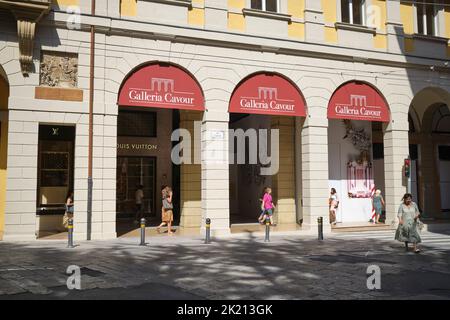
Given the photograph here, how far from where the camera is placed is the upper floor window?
666 inches

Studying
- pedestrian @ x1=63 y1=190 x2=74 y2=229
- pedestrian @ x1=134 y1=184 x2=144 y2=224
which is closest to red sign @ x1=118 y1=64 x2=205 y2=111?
pedestrian @ x1=63 y1=190 x2=74 y2=229

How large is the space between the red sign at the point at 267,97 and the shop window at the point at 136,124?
20.8 feet

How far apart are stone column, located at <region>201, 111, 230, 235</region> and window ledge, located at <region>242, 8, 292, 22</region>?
12.8 ft

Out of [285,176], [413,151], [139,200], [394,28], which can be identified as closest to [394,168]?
[285,176]

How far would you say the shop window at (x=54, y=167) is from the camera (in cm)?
1656

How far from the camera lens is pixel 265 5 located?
17031 mm

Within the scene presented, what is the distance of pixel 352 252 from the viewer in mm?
12188

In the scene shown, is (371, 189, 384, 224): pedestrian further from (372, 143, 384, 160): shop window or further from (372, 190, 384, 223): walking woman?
(372, 143, 384, 160): shop window

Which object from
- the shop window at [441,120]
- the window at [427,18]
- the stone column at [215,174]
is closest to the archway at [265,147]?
the stone column at [215,174]

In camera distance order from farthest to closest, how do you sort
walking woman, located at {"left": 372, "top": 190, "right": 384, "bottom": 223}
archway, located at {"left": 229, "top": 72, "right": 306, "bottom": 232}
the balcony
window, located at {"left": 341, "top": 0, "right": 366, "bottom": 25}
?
walking woman, located at {"left": 372, "top": 190, "right": 384, "bottom": 223}
window, located at {"left": 341, "top": 0, "right": 366, "bottom": 25}
archway, located at {"left": 229, "top": 72, "right": 306, "bottom": 232}
the balcony

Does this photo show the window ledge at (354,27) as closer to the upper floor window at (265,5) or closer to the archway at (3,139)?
the upper floor window at (265,5)

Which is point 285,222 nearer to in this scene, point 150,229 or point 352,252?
point 150,229
